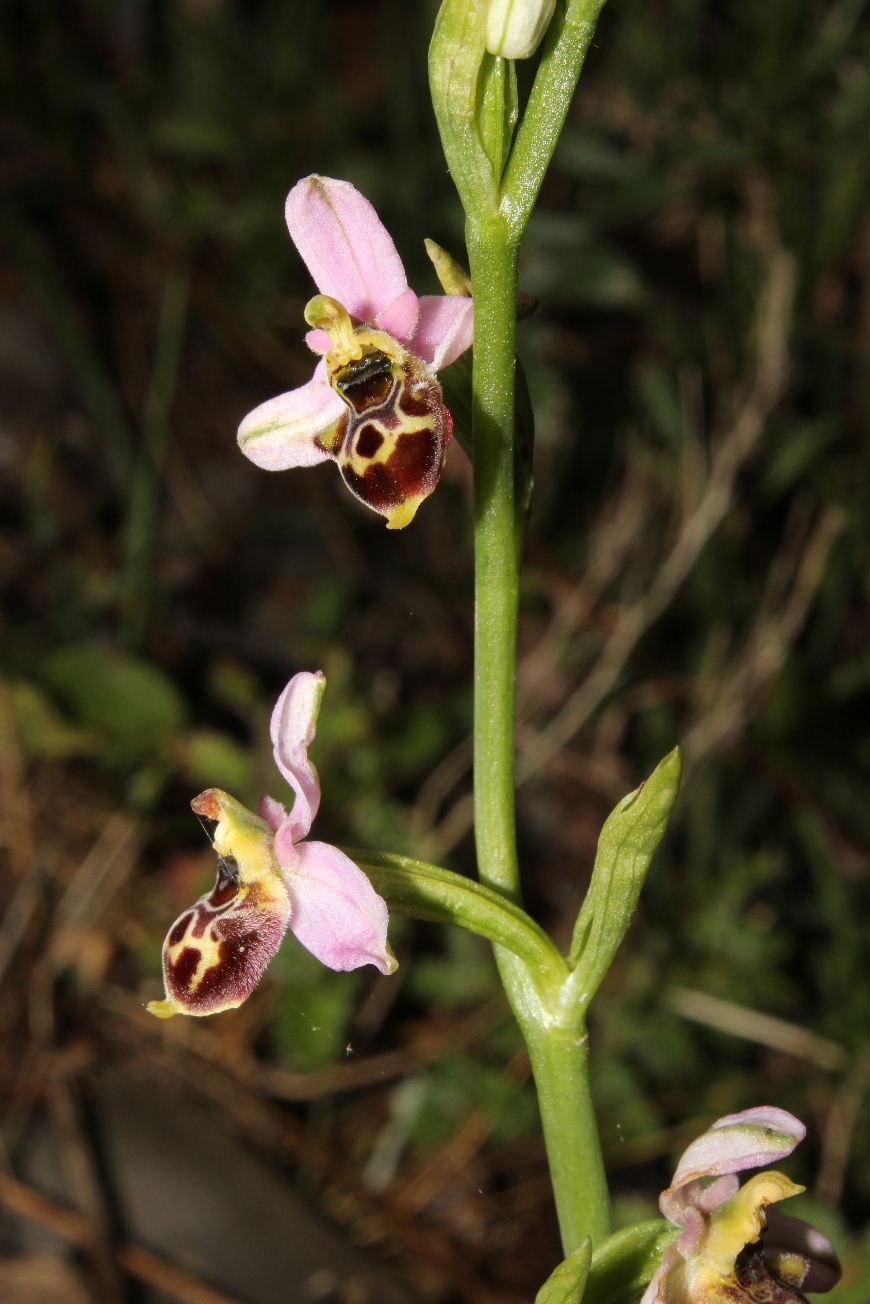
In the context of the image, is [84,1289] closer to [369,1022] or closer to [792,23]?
[369,1022]

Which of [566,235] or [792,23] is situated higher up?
[792,23]

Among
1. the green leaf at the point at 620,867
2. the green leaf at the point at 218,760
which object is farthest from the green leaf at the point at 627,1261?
the green leaf at the point at 218,760

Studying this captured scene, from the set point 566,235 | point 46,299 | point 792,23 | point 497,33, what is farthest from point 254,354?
point 497,33

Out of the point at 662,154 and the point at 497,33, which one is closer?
the point at 497,33

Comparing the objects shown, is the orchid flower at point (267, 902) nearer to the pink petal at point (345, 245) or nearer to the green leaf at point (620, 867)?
the green leaf at point (620, 867)

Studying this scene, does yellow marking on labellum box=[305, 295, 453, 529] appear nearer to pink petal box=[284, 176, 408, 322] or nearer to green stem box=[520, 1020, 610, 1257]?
pink petal box=[284, 176, 408, 322]

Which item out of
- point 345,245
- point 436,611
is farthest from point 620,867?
point 436,611

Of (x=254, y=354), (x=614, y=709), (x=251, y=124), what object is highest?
(x=251, y=124)

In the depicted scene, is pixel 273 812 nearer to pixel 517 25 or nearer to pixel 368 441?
pixel 368 441
